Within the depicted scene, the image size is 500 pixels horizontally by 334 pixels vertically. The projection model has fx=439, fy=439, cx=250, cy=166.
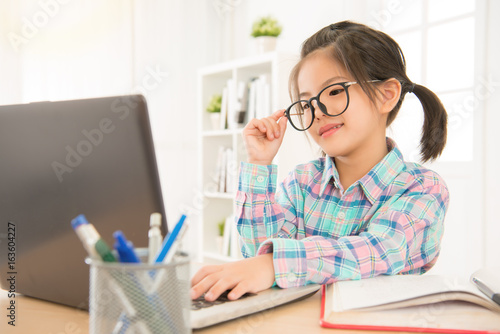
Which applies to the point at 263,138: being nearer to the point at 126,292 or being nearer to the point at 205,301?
the point at 205,301

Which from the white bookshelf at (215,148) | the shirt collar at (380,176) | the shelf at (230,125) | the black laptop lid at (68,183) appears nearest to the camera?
the black laptop lid at (68,183)

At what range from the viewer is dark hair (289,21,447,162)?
3.79 feet

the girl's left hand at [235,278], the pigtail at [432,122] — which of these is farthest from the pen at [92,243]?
the pigtail at [432,122]

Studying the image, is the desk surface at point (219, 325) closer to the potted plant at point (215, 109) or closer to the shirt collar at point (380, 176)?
the shirt collar at point (380, 176)

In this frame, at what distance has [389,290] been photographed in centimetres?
65

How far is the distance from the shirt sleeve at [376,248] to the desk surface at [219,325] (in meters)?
0.06

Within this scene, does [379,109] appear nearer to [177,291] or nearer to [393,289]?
[393,289]

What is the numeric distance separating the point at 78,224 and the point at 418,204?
788mm

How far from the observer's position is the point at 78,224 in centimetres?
39

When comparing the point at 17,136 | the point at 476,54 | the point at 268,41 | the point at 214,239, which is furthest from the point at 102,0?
the point at 17,136

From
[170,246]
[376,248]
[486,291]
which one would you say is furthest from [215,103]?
[170,246]

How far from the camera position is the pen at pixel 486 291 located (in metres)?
0.59

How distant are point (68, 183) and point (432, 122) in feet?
3.41

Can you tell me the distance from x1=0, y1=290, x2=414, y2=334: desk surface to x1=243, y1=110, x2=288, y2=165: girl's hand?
0.54m
